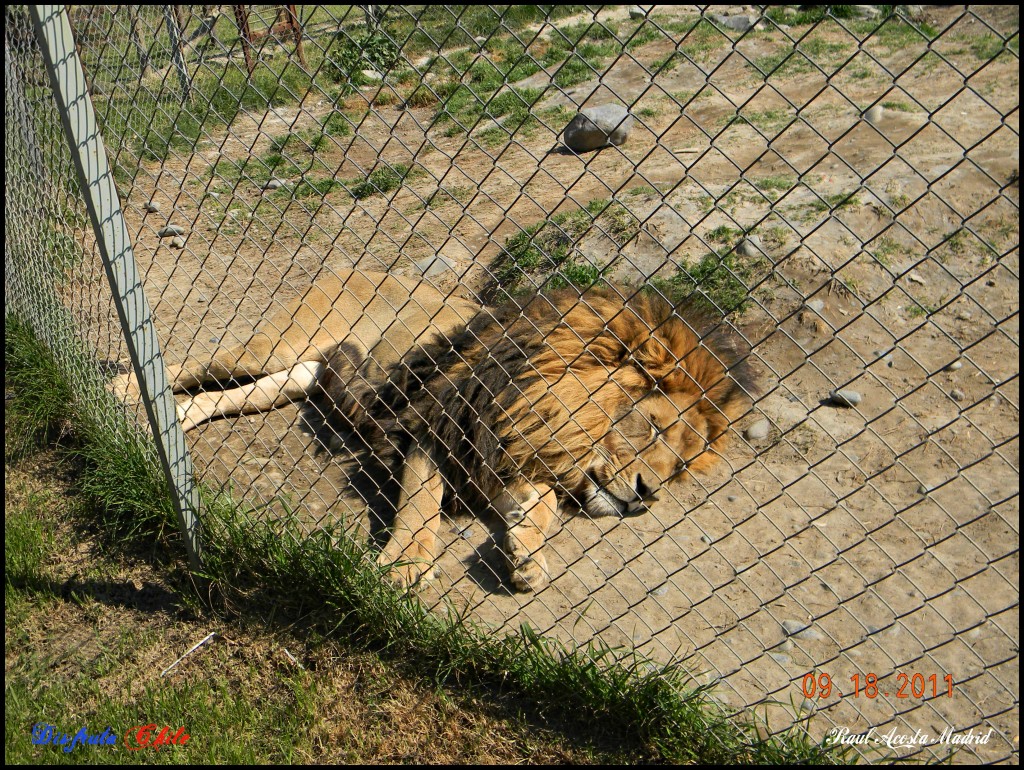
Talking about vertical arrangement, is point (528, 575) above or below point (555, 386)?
below

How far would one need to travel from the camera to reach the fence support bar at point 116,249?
2584 millimetres

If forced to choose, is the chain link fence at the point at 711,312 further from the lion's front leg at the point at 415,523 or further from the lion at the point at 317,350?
the lion's front leg at the point at 415,523

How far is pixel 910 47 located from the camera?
30.9 feet

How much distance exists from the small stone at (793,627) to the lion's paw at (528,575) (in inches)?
34.4

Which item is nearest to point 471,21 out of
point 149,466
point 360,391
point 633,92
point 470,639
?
point 633,92

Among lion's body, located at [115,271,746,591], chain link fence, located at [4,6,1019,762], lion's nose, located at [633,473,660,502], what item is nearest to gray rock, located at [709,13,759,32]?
chain link fence, located at [4,6,1019,762]

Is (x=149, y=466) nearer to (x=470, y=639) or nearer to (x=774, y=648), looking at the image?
(x=470, y=639)

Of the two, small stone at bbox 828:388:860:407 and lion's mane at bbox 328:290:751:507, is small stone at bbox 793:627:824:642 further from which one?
small stone at bbox 828:388:860:407

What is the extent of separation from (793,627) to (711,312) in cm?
159

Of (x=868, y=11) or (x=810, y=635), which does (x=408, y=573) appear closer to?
(x=810, y=635)

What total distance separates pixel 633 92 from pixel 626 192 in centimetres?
326

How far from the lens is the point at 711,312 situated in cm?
405

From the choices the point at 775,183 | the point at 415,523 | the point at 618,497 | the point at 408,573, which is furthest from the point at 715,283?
the point at 408,573

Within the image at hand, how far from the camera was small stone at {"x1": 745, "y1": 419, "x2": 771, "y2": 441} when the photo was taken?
166 inches
